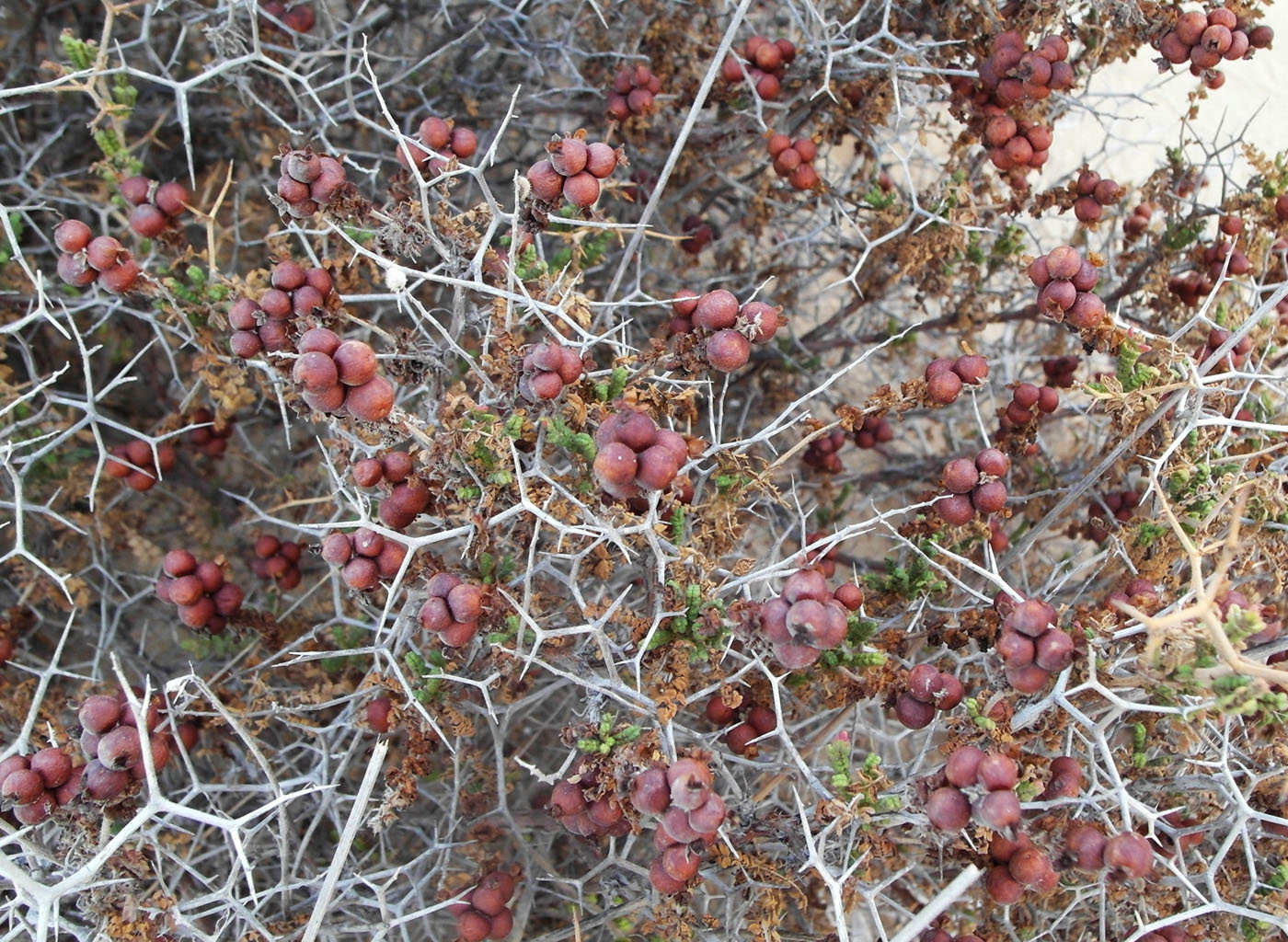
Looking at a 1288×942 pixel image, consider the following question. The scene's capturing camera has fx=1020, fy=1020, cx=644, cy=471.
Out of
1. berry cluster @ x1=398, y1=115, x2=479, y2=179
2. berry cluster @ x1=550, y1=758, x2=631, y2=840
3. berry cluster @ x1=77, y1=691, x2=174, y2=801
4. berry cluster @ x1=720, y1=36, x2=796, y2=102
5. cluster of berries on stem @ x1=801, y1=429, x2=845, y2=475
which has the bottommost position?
berry cluster @ x1=77, y1=691, x2=174, y2=801

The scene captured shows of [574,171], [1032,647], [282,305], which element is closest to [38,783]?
[282,305]

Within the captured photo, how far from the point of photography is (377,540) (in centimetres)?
157

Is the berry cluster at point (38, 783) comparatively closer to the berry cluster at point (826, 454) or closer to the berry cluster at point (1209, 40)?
the berry cluster at point (826, 454)

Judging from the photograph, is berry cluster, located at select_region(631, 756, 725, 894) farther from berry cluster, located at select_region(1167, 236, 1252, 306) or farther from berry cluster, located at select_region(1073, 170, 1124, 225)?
berry cluster, located at select_region(1167, 236, 1252, 306)

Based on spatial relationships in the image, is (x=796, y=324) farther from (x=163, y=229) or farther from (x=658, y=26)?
(x=163, y=229)

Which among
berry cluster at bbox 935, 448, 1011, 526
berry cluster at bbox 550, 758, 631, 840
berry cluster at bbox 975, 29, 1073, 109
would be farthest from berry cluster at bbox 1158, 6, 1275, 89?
berry cluster at bbox 550, 758, 631, 840

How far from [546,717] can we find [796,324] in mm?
1433

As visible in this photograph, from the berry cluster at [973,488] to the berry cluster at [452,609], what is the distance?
2.55 feet

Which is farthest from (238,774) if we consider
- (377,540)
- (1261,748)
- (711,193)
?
(1261,748)

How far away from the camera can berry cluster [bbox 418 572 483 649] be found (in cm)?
147

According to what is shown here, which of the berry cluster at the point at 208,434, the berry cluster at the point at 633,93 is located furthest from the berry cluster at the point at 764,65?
the berry cluster at the point at 208,434

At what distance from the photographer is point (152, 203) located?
199 centimetres

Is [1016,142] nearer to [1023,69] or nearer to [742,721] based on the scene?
[1023,69]

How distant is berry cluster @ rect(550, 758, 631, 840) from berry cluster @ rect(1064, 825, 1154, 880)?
0.67 meters
